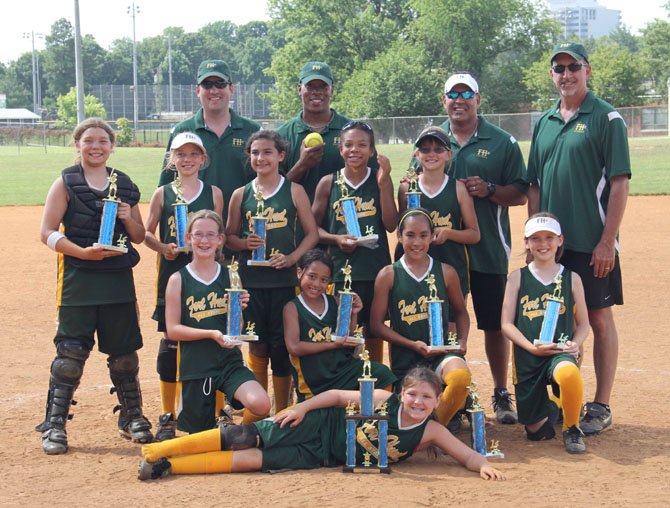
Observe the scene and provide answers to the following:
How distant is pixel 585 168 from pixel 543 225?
61cm

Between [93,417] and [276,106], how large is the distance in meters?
59.8

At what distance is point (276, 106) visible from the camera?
6544cm

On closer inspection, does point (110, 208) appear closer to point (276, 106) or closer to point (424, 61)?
point (424, 61)

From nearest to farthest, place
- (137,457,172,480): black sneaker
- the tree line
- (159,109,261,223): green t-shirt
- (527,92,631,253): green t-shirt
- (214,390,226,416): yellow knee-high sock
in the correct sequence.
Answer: (137,457,172,480): black sneaker < (214,390,226,416): yellow knee-high sock < (527,92,631,253): green t-shirt < (159,109,261,223): green t-shirt < the tree line

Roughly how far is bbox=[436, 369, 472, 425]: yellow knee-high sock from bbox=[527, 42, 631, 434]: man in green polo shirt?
0.94m

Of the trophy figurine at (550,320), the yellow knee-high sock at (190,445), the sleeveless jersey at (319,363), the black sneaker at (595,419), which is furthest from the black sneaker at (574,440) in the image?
the yellow knee-high sock at (190,445)

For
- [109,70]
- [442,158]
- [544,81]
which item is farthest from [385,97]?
[109,70]

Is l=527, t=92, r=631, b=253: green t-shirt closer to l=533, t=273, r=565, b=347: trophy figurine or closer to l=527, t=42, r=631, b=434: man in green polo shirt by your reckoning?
l=527, t=42, r=631, b=434: man in green polo shirt

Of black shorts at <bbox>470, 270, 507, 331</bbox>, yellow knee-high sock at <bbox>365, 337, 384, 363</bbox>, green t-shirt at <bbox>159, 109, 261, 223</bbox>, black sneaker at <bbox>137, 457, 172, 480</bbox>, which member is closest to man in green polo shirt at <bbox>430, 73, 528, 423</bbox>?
black shorts at <bbox>470, 270, 507, 331</bbox>

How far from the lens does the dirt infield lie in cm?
484

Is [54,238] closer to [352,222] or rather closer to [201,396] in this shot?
[201,396]

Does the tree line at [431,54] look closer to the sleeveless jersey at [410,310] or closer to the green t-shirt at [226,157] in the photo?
the green t-shirt at [226,157]

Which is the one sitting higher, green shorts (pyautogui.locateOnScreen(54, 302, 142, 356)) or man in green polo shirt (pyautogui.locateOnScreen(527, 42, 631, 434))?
man in green polo shirt (pyautogui.locateOnScreen(527, 42, 631, 434))

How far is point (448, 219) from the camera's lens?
6.35 metres
